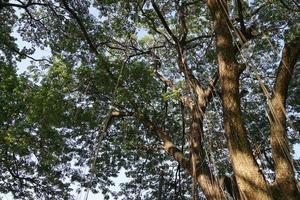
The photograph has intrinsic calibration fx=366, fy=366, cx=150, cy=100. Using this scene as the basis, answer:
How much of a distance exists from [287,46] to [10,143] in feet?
15.8

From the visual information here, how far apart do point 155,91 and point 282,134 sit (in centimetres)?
293

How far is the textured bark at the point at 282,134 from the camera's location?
3.92 m

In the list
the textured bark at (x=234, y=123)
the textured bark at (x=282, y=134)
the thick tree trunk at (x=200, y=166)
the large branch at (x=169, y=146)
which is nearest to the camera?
the textured bark at (x=234, y=123)

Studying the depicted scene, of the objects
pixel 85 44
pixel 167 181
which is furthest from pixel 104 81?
pixel 167 181

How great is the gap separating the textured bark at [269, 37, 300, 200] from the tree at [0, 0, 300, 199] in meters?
0.01

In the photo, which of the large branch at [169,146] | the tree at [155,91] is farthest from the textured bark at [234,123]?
the large branch at [169,146]

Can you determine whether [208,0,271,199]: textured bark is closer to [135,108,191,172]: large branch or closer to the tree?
the tree

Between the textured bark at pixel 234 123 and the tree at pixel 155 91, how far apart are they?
2cm

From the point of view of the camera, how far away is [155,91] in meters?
6.64

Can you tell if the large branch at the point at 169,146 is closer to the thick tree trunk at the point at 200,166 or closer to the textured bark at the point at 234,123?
the thick tree trunk at the point at 200,166

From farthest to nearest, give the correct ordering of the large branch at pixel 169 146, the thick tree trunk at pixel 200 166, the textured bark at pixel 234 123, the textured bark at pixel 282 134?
the large branch at pixel 169 146, the thick tree trunk at pixel 200 166, the textured bark at pixel 282 134, the textured bark at pixel 234 123

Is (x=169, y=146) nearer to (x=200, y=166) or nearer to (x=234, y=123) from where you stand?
(x=200, y=166)

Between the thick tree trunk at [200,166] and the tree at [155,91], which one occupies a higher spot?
the tree at [155,91]

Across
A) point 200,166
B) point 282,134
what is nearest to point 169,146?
point 200,166
